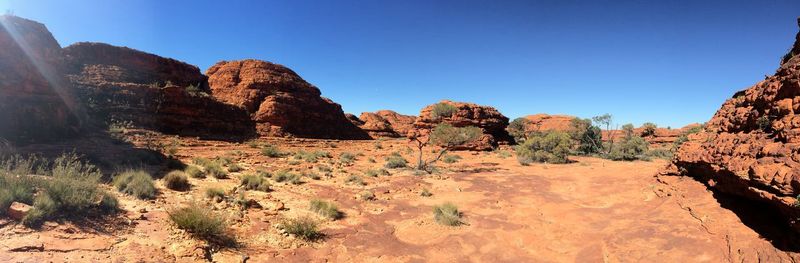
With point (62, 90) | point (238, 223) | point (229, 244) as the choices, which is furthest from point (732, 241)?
point (62, 90)

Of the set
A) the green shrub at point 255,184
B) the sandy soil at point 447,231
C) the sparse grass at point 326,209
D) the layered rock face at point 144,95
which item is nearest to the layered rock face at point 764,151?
the sandy soil at point 447,231

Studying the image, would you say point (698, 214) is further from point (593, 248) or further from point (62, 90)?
point (62, 90)

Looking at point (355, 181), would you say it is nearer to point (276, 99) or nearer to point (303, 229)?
point (303, 229)

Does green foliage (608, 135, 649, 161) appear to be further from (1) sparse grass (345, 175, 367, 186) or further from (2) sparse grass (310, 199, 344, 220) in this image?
(2) sparse grass (310, 199, 344, 220)

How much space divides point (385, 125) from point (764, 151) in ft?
175

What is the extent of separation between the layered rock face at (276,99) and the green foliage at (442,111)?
12.9 m

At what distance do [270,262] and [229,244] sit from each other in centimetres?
85

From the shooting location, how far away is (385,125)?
58500mm

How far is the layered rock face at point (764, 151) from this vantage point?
4.99m

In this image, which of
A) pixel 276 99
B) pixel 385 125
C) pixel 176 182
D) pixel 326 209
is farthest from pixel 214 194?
pixel 385 125

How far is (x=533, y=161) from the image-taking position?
73.5 feet

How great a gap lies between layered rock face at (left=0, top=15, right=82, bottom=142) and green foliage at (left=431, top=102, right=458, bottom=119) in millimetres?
26698

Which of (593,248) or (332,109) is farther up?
(332,109)

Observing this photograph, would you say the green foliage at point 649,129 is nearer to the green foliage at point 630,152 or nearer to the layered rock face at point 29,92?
the green foliage at point 630,152
